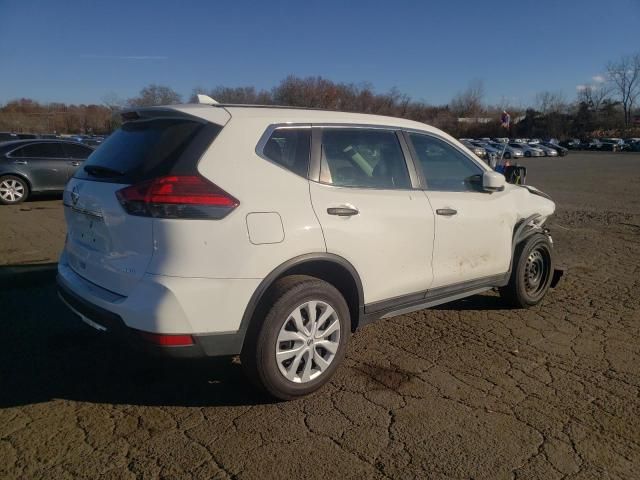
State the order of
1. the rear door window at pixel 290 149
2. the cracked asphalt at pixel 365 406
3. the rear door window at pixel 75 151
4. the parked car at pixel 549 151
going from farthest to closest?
the parked car at pixel 549 151, the rear door window at pixel 75 151, the rear door window at pixel 290 149, the cracked asphalt at pixel 365 406

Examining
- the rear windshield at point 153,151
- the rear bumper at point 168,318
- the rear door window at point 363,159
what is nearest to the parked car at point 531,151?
the rear door window at point 363,159

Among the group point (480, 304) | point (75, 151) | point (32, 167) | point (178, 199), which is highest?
point (75, 151)

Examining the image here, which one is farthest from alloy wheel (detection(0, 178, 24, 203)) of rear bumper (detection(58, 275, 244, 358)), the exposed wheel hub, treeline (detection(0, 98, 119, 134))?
treeline (detection(0, 98, 119, 134))

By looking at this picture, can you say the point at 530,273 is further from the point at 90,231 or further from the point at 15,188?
the point at 15,188

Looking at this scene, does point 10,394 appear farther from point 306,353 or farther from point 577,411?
point 577,411

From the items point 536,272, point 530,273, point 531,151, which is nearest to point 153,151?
point 530,273

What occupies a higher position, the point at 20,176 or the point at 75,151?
the point at 75,151

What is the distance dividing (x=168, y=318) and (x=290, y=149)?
125 centimetres

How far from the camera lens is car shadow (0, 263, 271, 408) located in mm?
3104

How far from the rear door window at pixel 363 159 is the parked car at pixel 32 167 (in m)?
10.6

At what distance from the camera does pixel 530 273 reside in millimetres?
4898

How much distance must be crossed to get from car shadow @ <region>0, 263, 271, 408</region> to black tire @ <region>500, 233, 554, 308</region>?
108 inches

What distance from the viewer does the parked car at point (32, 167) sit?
1123 cm

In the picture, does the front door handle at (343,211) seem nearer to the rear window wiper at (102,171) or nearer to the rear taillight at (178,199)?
the rear taillight at (178,199)
